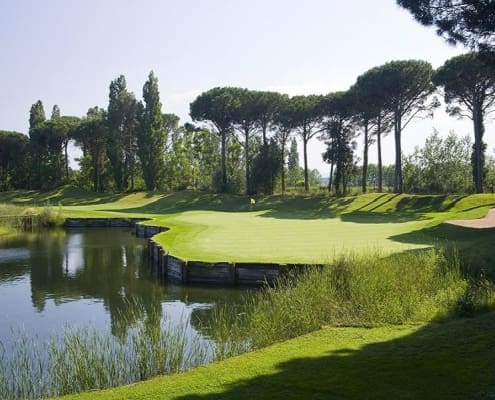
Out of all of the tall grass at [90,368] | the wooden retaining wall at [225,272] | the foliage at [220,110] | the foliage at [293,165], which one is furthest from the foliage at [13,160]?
the tall grass at [90,368]

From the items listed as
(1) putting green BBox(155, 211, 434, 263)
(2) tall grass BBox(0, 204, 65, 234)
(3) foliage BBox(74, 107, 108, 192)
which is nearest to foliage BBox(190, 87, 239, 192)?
(3) foliage BBox(74, 107, 108, 192)

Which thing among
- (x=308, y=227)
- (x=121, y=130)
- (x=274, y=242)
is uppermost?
(x=121, y=130)

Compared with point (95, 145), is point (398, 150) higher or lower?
lower

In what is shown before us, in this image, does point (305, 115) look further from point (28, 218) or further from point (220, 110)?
point (28, 218)

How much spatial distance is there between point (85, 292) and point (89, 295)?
0.51m

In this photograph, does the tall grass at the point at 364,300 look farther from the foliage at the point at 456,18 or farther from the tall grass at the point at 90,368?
the foliage at the point at 456,18

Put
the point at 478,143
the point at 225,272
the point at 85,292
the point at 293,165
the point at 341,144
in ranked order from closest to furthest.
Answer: the point at 225,272
the point at 85,292
the point at 478,143
the point at 341,144
the point at 293,165

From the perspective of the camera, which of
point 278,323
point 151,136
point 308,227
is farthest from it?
point 151,136

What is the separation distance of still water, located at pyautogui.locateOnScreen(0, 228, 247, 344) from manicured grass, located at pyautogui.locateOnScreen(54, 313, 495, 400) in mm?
3719

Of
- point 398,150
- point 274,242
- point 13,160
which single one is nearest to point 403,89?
point 398,150

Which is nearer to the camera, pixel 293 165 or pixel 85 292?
pixel 85 292

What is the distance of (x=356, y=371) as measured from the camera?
5.70 m

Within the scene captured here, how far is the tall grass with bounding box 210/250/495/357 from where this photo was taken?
27.9 ft

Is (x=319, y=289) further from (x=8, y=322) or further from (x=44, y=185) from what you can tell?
(x=44, y=185)
